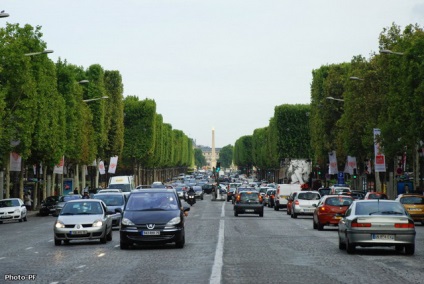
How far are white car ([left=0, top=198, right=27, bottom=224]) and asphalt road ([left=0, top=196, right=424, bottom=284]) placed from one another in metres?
24.1

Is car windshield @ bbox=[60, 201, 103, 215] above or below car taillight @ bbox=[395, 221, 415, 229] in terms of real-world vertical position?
above

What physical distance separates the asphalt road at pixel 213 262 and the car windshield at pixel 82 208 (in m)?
1.04

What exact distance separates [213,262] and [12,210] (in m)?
38.0

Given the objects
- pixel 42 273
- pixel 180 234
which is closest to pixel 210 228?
pixel 180 234

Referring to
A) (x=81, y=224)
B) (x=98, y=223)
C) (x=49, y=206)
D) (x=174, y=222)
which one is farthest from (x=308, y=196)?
(x=174, y=222)

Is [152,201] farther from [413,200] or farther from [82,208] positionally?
[413,200]

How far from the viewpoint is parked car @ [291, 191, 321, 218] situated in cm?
5990

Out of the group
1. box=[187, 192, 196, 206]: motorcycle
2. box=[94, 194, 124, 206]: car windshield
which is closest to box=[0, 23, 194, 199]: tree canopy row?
box=[187, 192, 196, 206]: motorcycle

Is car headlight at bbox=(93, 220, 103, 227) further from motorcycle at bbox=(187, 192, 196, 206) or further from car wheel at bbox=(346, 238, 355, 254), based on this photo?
motorcycle at bbox=(187, 192, 196, 206)

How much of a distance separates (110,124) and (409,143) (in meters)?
54.2

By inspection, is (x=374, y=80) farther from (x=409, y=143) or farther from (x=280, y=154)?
(x=280, y=154)

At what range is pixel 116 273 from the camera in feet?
66.4

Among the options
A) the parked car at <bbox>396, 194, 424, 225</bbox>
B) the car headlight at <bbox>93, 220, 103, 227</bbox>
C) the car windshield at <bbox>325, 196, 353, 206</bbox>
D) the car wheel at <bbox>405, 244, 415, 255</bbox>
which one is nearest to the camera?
the car wheel at <bbox>405, 244, 415, 255</bbox>

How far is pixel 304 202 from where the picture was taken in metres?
60.3
